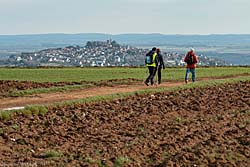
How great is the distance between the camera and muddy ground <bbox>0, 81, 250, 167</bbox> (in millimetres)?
13359

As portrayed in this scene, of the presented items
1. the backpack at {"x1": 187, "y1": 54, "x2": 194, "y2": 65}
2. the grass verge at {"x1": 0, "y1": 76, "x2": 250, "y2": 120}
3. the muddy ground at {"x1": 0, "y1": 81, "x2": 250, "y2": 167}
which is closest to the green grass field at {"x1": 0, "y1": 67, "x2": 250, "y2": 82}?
the backpack at {"x1": 187, "y1": 54, "x2": 194, "y2": 65}

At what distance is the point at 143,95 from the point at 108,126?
291 inches

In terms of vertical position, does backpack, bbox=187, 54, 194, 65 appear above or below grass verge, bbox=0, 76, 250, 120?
above

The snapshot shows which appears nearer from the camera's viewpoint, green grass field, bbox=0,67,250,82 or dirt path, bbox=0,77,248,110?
dirt path, bbox=0,77,248,110

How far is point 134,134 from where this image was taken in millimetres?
16500

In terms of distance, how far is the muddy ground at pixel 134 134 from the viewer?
43.8ft

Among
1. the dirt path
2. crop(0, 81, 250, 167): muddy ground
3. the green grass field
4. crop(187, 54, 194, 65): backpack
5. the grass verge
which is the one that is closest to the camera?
crop(0, 81, 250, 167): muddy ground

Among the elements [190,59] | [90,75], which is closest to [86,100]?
[190,59]

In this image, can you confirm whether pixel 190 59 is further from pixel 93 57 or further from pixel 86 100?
pixel 93 57

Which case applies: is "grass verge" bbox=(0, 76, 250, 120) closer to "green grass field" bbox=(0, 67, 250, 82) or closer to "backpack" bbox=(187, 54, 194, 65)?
"backpack" bbox=(187, 54, 194, 65)

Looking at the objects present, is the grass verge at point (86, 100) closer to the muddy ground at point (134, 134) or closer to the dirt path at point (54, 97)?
the muddy ground at point (134, 134)

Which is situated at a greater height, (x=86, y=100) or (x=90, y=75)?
(x=86, y=100)

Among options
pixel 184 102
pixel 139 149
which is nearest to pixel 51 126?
pixel 139 149

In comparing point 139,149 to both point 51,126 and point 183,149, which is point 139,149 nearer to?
point 183,149
